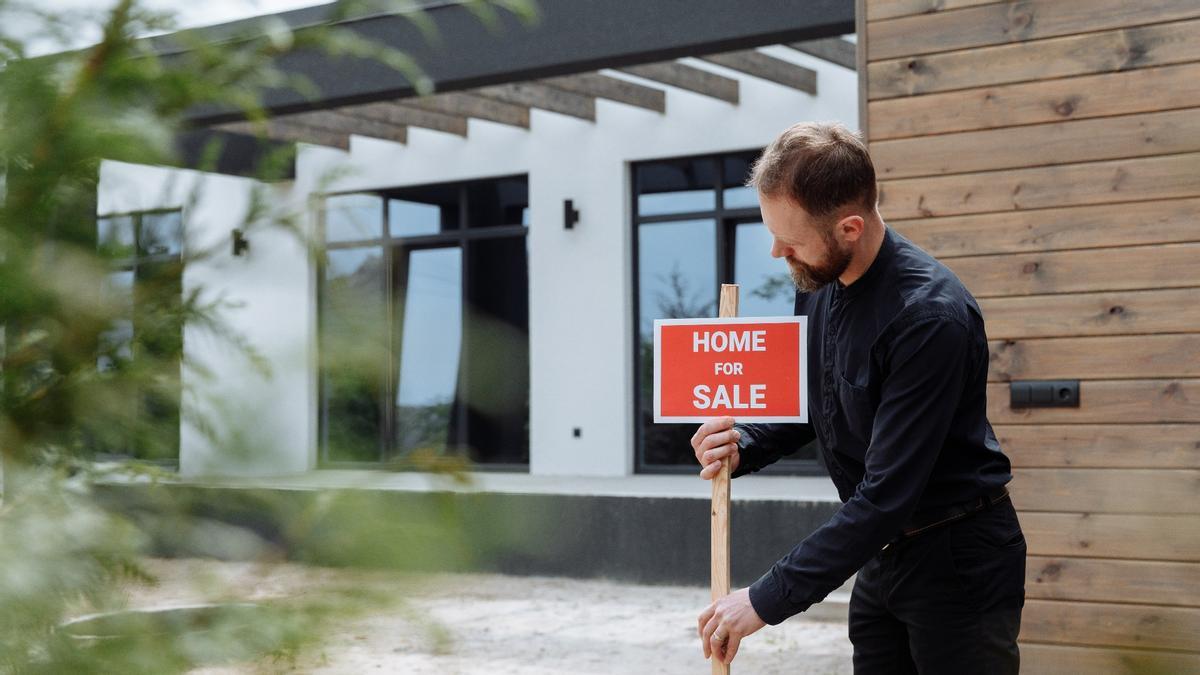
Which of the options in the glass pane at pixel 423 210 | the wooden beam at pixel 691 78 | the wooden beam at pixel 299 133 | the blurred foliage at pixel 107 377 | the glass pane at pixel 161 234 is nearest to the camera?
the blurred foliage at pixel 107 377

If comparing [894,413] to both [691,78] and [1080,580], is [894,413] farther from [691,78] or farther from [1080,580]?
[691,78]

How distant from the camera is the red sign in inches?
97.6

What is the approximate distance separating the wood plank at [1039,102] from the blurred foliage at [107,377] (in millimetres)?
3381

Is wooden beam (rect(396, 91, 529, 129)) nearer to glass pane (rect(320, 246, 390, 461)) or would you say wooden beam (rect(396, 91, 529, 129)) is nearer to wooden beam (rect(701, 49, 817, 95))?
wooden beam (rect(701, 49, 817, 95))

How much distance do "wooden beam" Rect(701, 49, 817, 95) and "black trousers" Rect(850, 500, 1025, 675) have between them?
6.53 m

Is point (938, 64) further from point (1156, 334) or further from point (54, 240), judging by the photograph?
point (54, 240)

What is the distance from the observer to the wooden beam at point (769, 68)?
28.2ft

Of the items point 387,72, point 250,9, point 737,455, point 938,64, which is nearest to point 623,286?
point 387,72

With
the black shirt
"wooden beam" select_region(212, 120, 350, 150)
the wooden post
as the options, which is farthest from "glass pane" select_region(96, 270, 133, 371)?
"wooden beam" select_region(212, 120, 350, 150)

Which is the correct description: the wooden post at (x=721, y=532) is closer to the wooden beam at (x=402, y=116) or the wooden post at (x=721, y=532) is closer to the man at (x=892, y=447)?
the man at (x=892, y=447)

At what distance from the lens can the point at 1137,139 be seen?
12.3 ft

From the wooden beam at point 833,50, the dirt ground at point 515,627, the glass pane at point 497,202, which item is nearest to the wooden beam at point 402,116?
the glass pane at point 497,202

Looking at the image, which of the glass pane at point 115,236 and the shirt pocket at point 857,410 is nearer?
the glass pane at point 115,236

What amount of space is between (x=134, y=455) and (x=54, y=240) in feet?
0.52
